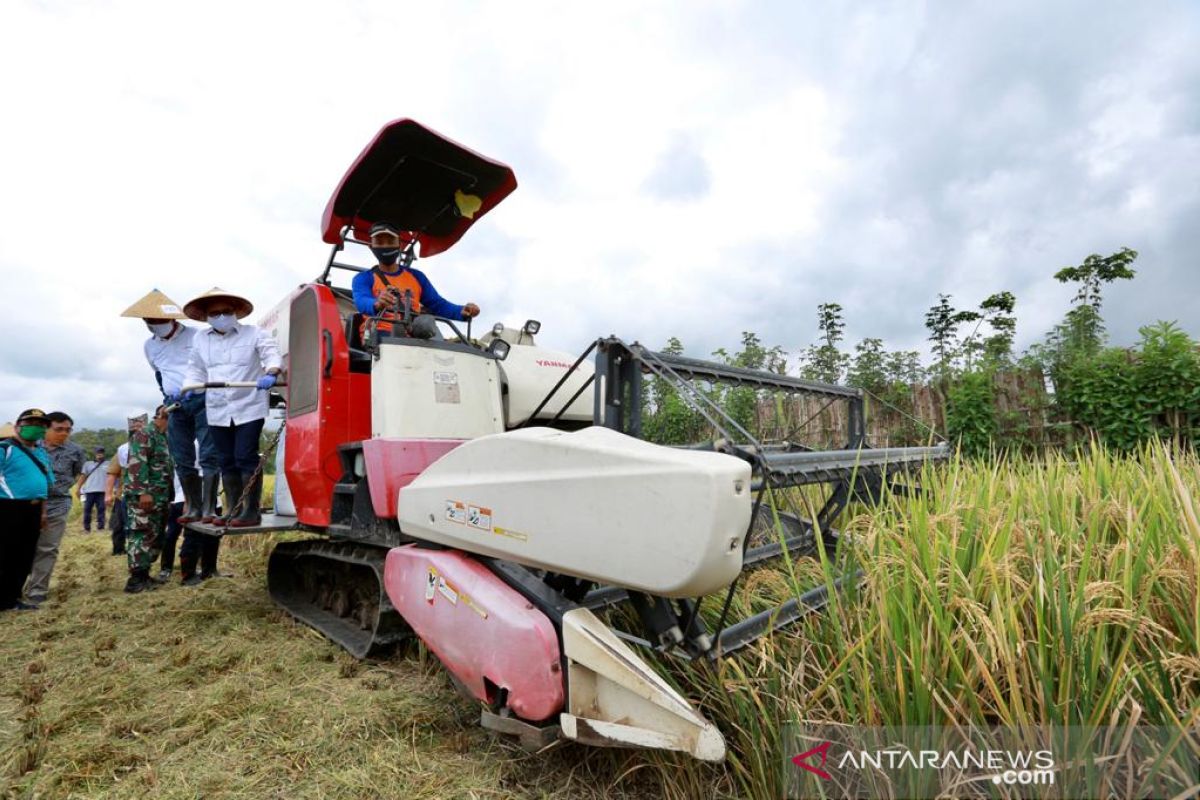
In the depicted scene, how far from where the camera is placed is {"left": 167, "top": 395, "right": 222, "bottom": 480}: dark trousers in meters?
4.80

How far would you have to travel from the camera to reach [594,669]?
5.98 ft

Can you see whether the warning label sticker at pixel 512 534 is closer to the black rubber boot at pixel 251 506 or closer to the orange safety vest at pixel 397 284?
the orange safety vest at pixel 397 284

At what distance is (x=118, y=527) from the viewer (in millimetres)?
7797

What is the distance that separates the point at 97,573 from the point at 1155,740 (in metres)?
8.16

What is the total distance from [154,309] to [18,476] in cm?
165

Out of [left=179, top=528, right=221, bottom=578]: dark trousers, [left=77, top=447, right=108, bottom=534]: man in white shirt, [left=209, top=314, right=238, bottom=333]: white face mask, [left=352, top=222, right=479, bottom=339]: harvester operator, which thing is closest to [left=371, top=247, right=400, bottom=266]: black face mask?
[left=352, top=222, right=479, bottom=339]: harvester operator

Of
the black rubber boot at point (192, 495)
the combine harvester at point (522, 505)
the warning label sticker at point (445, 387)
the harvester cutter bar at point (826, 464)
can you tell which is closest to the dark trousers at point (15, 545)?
the black rubber boot at point (192, 495)

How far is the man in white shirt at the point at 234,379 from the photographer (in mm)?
4531

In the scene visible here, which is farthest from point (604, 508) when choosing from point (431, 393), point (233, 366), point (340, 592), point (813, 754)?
point (233, 366)

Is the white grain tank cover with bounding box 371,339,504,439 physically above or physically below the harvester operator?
below

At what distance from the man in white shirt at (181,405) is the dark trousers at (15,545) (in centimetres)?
113

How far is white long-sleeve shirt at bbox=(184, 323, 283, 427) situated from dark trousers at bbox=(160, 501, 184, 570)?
1.84 m

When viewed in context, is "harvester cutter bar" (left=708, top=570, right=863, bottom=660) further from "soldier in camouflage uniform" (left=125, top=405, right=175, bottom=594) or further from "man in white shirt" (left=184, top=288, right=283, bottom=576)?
"soldier in camouflage uniform" (left=125, top=405, right=175, bottom=594)

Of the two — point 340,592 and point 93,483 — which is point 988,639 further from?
point 93,483
